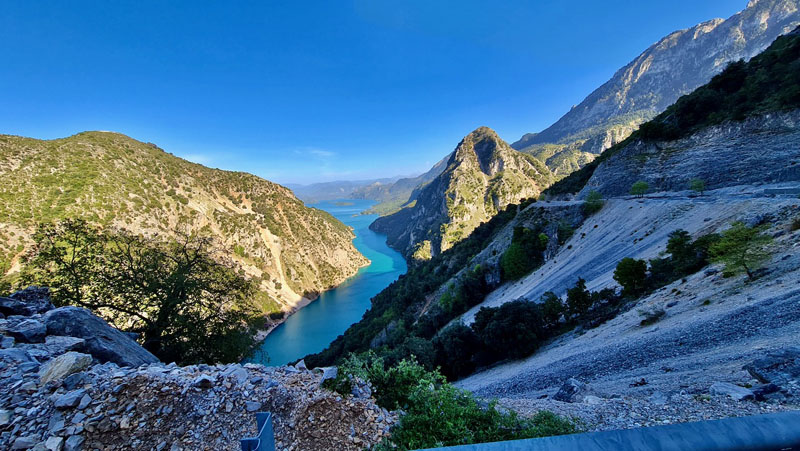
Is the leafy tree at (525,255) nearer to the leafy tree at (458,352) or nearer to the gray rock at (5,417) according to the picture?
the leafy tree at (458,352)

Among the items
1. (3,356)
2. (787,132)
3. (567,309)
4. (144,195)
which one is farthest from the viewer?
(144,195)

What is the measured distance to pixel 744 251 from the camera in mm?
12898

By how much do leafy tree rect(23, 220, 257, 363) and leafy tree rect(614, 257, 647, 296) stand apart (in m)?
23.6

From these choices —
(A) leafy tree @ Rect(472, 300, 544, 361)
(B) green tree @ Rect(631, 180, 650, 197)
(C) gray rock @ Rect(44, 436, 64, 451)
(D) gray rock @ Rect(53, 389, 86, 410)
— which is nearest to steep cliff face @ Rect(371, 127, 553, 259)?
(B) green tree @ Rect(631, 180, 650, 197)

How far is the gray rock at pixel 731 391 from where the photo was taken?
6.86 metres

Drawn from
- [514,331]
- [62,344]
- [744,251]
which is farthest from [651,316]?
[62,344]

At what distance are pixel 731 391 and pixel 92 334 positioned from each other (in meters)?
17.0

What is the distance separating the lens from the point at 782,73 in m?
30.0

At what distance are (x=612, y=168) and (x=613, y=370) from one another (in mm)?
37786

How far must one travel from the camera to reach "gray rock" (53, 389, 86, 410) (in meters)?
4.90

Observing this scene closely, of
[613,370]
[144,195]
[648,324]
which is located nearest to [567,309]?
[648,324]

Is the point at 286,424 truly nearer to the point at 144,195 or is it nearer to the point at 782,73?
the point at 782,73

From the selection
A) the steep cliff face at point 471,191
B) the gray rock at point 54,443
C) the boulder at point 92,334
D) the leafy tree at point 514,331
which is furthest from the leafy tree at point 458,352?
the steep cliff face at point 471,191

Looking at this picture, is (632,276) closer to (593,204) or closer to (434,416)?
(434,416)
